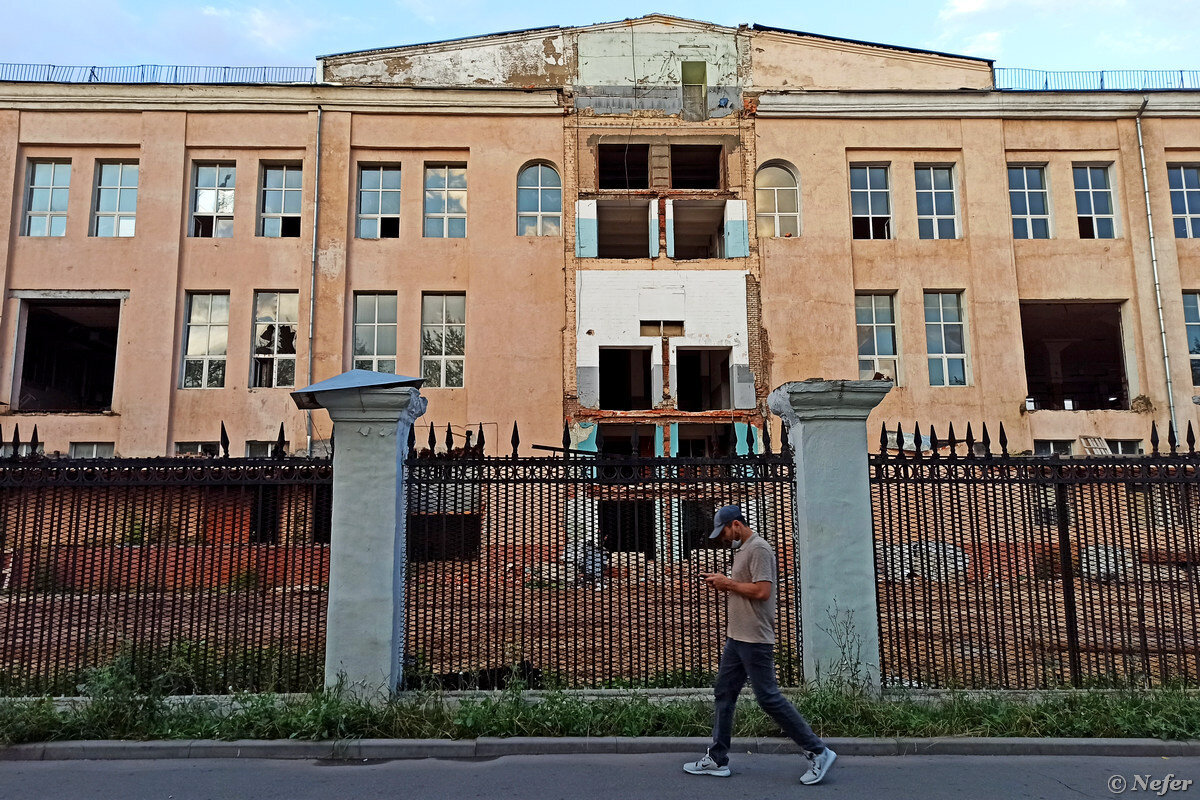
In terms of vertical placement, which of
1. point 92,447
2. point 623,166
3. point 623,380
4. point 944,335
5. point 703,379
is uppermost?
point 623,166

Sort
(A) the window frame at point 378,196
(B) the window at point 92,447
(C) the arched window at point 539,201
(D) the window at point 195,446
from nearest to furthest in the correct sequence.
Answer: (B) the window at point 92,447 → (D) the window at point 195,446 → (A) the window frame at point 378,196 → (C) the arched window at point 539,201

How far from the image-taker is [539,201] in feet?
70.7

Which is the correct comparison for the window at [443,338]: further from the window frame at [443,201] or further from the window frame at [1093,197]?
the window frame at [1093,197]

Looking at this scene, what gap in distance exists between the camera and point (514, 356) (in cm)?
2052

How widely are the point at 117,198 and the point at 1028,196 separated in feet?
83.3

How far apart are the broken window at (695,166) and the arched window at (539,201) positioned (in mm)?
3696

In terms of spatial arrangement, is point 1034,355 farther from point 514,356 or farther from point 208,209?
point 208,209

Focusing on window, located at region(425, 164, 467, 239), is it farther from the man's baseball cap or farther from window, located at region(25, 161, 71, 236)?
the man's baseball cap

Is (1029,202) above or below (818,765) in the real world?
above

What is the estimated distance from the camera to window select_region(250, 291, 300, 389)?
2038 cm

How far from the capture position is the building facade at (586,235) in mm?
20281

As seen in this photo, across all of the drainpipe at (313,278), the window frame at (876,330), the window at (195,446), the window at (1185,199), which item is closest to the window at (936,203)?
the window frame at (876,330)

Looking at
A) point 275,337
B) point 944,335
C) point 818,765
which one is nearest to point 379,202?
point 275,337

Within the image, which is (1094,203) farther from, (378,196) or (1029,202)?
(378,196)
